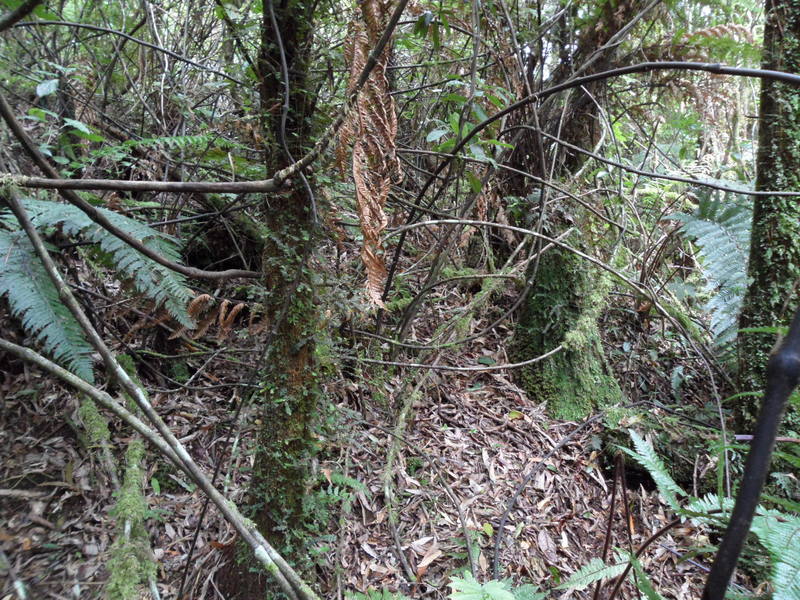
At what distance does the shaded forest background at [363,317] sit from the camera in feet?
5.48

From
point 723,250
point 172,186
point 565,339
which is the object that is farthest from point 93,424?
point 723,250

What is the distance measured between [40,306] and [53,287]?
123mm

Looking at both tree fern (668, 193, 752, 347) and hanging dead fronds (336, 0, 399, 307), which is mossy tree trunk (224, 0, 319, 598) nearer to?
hanging dead fronds (336, 0, 399, 307)

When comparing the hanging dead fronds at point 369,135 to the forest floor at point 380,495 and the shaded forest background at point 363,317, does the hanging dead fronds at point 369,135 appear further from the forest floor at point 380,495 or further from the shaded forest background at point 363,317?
the forest floor at point 380,495

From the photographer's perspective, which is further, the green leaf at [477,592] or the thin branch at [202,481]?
the thin branch at [202,481]

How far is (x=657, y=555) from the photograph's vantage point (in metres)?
2.76

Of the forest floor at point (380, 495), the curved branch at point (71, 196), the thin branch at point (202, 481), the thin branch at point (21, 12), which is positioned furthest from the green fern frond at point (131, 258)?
the thin branch at point (21, 12)

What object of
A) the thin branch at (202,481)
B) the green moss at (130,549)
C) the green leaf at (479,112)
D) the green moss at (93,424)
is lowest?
the green moss at (130,549)

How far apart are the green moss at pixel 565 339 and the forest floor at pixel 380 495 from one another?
0.17 metres

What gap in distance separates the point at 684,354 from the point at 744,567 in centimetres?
194

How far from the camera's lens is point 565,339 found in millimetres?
3521

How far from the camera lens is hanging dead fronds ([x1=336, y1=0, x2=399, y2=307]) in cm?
158

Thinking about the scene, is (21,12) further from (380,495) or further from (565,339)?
(565,339)

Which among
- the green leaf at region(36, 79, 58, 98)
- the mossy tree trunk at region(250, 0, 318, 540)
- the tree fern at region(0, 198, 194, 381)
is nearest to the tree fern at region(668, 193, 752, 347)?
the mossy tree trunk at region(250, 0, 318, 540)
